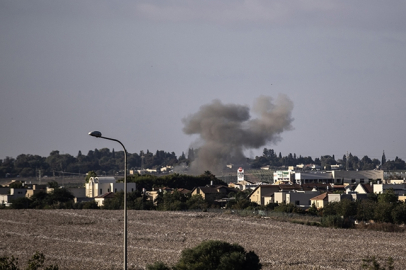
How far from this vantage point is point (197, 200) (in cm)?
7138

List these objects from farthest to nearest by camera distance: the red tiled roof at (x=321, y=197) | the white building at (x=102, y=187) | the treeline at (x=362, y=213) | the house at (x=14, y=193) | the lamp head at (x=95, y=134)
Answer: the white building at (x=102, y=187)
the house at (x=14, y=193)
the red tiled roof at (x=321, y=197)
the treeline at (x=362, y=213)
the lamp head at (x=95, y=134)

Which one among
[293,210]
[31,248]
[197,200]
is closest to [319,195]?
[293,210]

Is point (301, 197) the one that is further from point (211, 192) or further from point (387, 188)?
point (211, 192)

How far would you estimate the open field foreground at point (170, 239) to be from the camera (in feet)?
103

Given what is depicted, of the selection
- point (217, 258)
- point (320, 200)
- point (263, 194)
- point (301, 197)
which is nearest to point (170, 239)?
point (217, 258)

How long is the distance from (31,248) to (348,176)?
8205 cm

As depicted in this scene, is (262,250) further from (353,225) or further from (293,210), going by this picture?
(293,210)

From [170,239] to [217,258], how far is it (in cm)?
1643

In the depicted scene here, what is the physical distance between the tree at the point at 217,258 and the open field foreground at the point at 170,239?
459 cm

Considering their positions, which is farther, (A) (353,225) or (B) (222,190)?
(B) (222,190)

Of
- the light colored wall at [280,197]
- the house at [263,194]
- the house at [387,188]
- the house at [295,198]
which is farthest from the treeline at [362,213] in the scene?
the house at [263,194]

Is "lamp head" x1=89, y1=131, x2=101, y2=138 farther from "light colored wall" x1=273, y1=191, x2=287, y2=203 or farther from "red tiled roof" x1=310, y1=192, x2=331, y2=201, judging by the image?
"light colored wall" x1=273, y1=191, x2=287, y2=203

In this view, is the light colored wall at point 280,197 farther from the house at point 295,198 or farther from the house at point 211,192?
the house at point 211,192

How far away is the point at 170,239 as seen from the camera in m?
40.4
